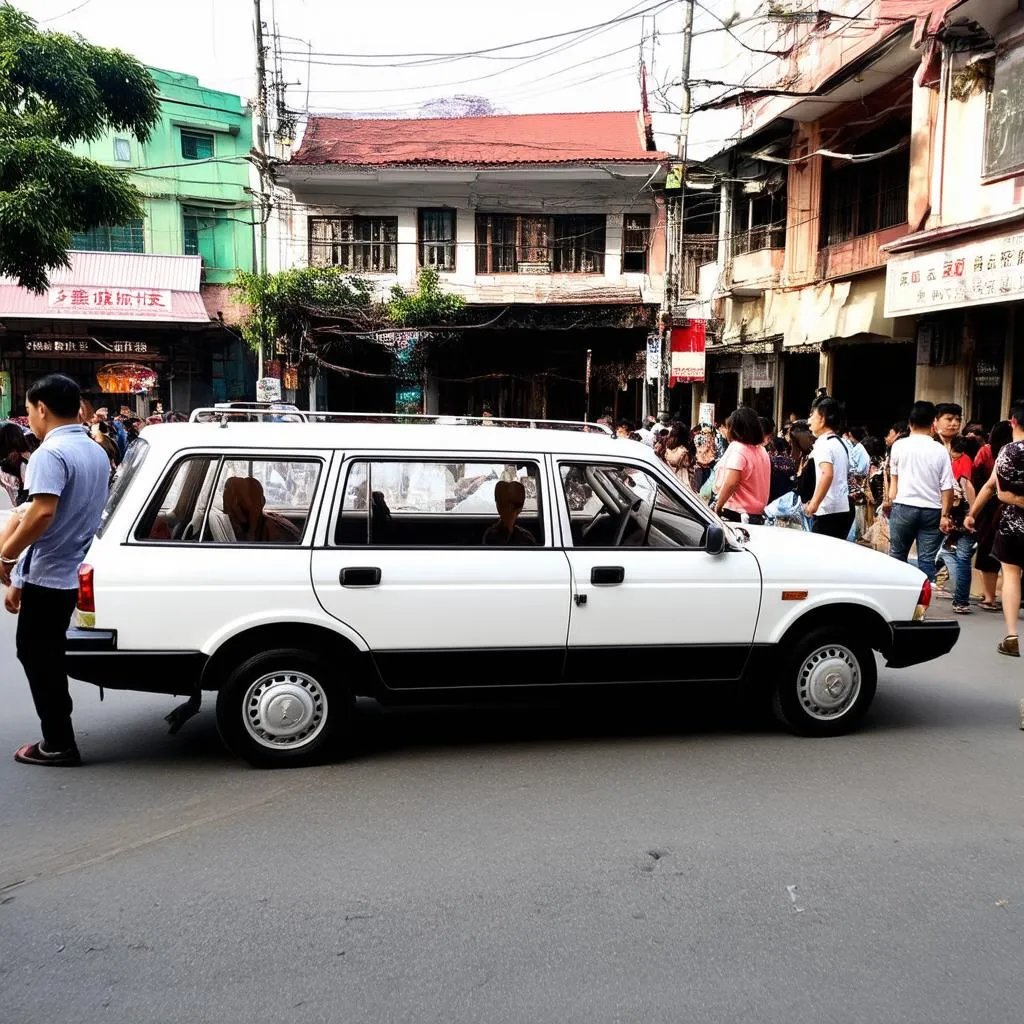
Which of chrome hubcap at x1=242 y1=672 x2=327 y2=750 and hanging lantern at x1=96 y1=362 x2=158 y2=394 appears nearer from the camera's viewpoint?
chrome hubcap at x1=242 y1=672 x2=327 y2=750

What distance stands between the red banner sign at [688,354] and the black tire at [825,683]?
44.1ft

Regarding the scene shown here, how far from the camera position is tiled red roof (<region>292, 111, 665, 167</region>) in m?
24.0

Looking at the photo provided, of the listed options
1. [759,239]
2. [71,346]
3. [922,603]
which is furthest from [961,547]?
[71,346]

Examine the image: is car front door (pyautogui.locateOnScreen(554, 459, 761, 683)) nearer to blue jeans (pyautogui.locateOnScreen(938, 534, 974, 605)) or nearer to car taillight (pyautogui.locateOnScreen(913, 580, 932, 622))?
car taillight (pyautogui.locateOnScreen(913, 580, 932, 622))

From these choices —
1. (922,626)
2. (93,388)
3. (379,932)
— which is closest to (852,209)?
(922,626)

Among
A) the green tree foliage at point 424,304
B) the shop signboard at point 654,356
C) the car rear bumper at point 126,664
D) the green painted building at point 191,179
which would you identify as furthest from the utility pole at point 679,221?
the car rear bumper at point 126,664

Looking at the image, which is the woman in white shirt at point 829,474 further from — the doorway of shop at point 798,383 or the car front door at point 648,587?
the doorway of shop at point 798,383

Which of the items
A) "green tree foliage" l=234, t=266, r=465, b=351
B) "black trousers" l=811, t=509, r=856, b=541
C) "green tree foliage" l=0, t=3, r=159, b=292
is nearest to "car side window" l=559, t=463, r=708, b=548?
"black trousers" l=811, t=509, r=856, b=541

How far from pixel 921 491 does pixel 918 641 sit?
9.79 ft

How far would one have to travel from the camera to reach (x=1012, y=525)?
22.3ft

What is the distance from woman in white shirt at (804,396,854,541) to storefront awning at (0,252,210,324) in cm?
2197

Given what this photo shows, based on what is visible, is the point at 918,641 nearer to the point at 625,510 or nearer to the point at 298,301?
the point at 625,510

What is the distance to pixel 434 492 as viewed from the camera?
5020 millimetres

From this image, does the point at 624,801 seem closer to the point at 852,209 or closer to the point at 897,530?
the point at 897,530
